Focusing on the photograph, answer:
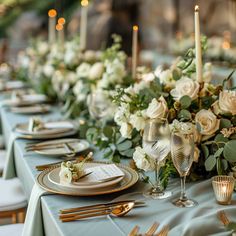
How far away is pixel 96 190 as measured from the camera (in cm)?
155

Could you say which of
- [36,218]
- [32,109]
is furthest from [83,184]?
[32,109]

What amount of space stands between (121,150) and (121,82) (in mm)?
628

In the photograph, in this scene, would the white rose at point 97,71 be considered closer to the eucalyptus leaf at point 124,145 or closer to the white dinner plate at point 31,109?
the white dinner plate at point 31,109

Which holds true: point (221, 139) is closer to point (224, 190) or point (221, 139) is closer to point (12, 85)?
point (224, 190)

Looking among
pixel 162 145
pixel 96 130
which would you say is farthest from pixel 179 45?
pixel 162 145

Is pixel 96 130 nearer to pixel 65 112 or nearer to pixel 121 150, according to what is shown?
pixel 121 150

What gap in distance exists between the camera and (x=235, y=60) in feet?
17.9

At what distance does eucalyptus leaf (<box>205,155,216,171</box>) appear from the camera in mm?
1605

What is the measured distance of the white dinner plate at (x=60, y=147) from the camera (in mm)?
2066

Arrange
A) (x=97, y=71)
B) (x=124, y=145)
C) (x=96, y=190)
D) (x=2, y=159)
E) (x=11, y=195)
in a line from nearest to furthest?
1. (x=96, y=190)
2. (x=124, y=145)
3. (x=11, y=195)
4. (x=97, y=71)
5. (x=2, y=159)

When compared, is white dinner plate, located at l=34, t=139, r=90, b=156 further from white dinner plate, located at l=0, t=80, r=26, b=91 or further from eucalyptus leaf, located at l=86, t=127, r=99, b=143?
white dinner plate, located at l=0, t=80, r=26, b=91

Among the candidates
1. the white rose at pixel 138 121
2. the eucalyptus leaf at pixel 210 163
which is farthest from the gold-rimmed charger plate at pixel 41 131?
the eucalyptus leaf at pixel 210 163

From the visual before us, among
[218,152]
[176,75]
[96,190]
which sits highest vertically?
[176,75]

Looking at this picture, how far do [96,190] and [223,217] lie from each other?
395 millimetres
